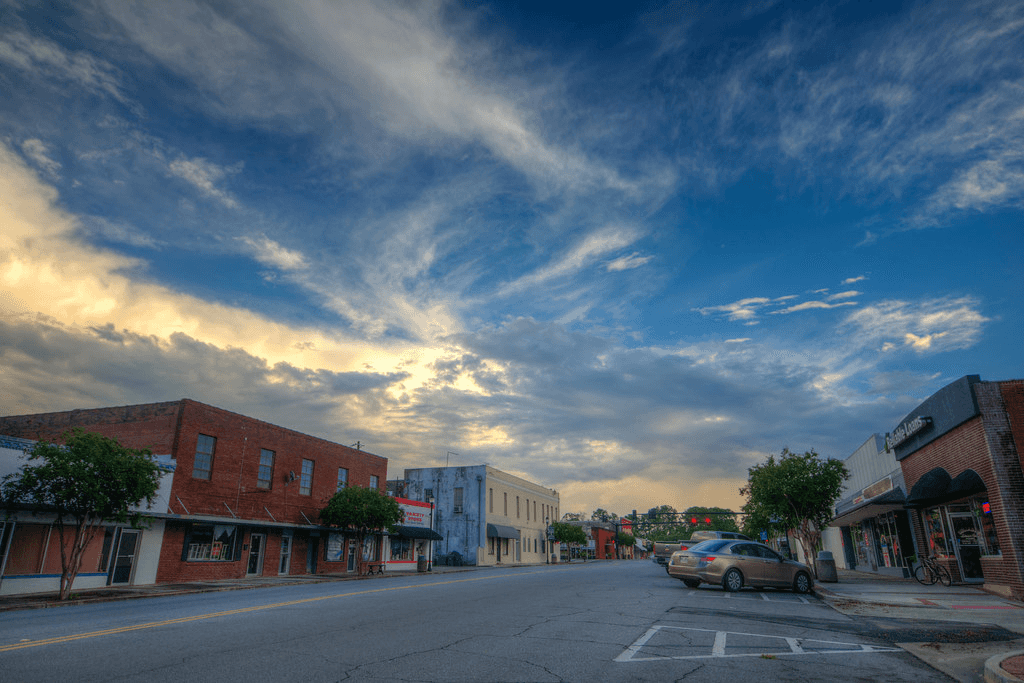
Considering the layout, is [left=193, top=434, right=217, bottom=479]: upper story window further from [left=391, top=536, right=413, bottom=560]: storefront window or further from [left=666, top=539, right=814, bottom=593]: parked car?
[left=666, top=539, right=814, bottom=593]: parked car

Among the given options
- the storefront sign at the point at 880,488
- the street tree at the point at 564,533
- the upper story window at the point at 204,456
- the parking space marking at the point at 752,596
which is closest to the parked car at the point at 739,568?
the parking space marking at the point at 752,596

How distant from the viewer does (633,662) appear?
22.9 feet

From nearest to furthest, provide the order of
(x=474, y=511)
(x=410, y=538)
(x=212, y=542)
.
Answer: (x=212, y=542)
(x=410, y=538)
(x=474, y=511)

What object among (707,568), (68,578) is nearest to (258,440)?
(68,578)

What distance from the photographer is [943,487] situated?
2006 centimetres

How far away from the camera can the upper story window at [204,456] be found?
26984 millimetres

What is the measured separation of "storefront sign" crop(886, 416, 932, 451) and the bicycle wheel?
15.4ft

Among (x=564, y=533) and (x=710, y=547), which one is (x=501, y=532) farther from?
(x=710, y=547)

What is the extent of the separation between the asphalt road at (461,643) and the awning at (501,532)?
4448cm

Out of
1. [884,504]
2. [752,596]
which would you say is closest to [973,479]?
[884,504]

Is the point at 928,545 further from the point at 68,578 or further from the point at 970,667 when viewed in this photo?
the point at 68,578

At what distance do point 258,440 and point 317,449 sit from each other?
16.5ft

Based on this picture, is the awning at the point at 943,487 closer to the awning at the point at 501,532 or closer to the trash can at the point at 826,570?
the trash can at the point at 826,570

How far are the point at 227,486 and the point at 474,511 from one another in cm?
3126
